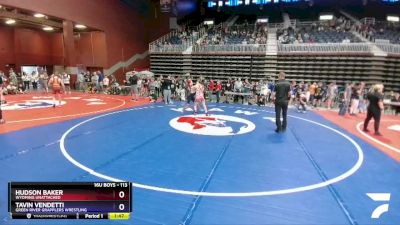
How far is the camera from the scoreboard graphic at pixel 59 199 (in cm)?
294

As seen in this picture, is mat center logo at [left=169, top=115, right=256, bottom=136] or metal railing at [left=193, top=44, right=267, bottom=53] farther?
metal railing at [left=193, top=44, right=267, bottom=53]

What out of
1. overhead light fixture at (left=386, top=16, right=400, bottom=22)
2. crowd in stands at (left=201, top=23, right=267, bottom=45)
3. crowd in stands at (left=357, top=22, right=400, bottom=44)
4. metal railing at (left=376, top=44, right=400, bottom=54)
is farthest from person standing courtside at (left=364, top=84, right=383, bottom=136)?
overhead light fixture at (left=386, top=16, right=400, bottom=22)

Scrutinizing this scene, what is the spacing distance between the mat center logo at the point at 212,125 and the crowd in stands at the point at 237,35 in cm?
1657

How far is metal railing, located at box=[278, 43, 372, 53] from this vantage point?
861 inches

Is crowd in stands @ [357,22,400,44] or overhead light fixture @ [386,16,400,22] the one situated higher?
overhead light fixture @ [386,16,400,22]

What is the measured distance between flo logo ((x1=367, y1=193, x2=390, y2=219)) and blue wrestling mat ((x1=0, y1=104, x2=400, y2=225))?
0.09 ft

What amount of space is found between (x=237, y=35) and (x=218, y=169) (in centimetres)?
2442

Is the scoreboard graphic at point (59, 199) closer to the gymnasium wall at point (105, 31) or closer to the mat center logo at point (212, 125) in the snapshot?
the mat center logo at point (212, 125)

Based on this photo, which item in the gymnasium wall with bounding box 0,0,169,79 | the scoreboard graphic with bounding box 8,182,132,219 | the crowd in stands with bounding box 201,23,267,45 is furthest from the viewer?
the crowd in stands with bounding box 201,23,267,45

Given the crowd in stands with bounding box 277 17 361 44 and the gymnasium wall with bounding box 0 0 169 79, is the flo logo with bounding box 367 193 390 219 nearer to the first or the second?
the crowd in stands with bounding box 277 17 361 44

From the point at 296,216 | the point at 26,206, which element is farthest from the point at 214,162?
the point at 26,206

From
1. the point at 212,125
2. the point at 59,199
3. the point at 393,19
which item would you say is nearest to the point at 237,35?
the point at 393,19

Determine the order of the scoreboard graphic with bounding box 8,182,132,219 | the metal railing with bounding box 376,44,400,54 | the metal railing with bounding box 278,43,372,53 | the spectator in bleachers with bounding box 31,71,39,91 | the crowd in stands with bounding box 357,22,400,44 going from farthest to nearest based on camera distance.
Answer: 1. the spectator in bleachers with bounding box 31,71,39,91
2. the crowd in stands with bounding box 357,22,400,44
3. the metal railing with bounding box 278,43,372,53
4. the metal railing with bounding box 376,44,400,54
5. the scoreboard graphic with bounding box 8,182,132,219

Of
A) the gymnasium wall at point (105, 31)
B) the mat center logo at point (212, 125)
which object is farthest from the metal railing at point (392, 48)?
the gymnasium wall at point (105, 31)
